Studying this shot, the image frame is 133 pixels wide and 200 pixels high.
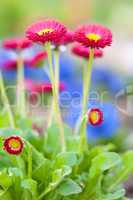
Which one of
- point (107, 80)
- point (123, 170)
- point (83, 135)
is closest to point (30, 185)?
point (83, 135)

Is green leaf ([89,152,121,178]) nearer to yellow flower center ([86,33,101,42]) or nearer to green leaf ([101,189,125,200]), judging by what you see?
green leaf ([101,189,125,200])

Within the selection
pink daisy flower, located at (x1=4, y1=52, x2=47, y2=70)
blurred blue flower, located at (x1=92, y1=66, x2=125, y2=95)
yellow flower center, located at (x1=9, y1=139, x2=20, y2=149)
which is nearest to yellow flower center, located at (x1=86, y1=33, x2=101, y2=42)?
yellow flower center, located at (x1=9, y1=139, x2=20, y2=149)

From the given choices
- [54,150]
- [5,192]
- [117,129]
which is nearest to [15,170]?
[5,192]

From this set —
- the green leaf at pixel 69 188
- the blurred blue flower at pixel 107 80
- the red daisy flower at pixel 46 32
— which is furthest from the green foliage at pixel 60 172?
the blurred blue flower at pixel 107 80

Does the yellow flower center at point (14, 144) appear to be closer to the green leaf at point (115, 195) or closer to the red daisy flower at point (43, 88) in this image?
the green leaf at point (115, 195)

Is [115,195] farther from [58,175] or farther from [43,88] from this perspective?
[43,88]

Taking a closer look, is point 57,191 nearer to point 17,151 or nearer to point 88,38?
point 17,151
